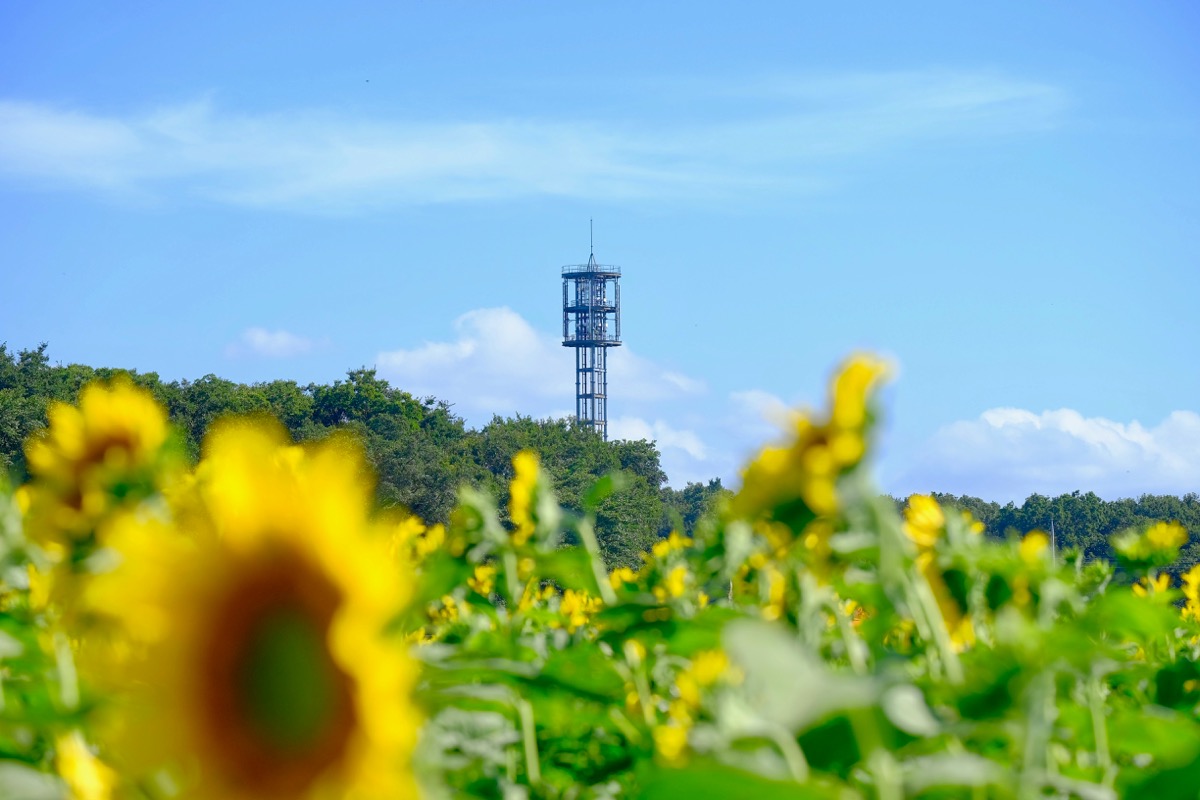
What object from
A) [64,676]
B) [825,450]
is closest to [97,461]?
[64,676]

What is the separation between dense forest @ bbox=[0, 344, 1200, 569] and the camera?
4728cm

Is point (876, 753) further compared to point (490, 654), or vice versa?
point (490, 654)

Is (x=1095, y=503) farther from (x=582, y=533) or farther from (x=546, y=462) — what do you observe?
(x=582, y=533)

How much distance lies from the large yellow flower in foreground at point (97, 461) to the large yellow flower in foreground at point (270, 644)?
670 millimetres

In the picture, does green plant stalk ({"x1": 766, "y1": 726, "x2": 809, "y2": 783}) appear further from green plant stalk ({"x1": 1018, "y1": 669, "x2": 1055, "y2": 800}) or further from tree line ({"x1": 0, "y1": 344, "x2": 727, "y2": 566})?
tree line ({"x1": 0, "y1": 344, "x2": 727, "y2": 566})

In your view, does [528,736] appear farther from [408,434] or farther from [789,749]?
[408,434]

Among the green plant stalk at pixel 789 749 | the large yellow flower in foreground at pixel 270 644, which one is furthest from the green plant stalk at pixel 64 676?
the green plant stalk at pixel 789 749

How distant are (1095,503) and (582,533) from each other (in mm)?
59331

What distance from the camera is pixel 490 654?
145 centimetres

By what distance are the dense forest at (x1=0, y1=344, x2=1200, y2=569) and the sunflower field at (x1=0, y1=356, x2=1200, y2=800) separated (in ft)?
137

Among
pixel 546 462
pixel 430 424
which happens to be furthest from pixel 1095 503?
pixel 430 424

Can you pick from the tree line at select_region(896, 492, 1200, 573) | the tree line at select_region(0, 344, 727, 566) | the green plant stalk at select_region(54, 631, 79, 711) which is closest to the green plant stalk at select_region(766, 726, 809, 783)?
the green plant stalk at select_region(54, 631, 79, 711)

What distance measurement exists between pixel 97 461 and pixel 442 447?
187 ft

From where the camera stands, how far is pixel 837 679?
0.89m
